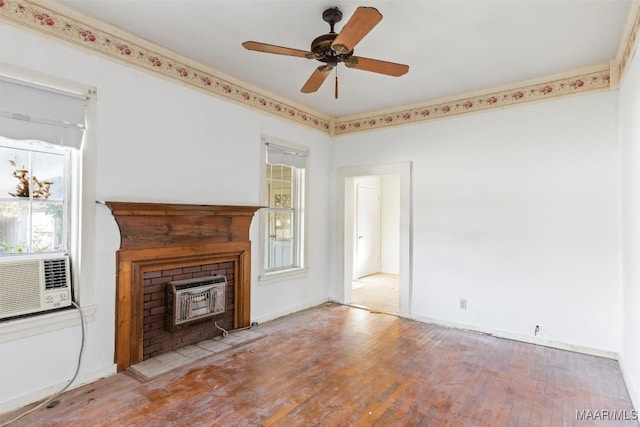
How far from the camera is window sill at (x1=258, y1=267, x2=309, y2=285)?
422 centimetres

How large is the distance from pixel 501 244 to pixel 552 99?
1627 mm

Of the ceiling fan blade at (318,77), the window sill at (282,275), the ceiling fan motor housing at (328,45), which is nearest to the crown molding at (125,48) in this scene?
the ceiling fan blade at (318,77)

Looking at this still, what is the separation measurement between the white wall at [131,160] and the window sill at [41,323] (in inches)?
1.8

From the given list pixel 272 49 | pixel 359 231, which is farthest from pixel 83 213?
pixel 359 231

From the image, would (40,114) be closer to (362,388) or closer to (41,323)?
(41,323)

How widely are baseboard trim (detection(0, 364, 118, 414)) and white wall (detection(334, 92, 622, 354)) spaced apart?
11.2 ft

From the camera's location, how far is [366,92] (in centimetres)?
413

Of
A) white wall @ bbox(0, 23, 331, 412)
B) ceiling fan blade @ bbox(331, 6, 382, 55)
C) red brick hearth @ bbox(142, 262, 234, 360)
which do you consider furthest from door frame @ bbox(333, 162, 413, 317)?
ceiling fan blade @ bbox(331, 6, 382, 55)

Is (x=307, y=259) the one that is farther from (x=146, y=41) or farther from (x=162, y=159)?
(x=146, y=41)

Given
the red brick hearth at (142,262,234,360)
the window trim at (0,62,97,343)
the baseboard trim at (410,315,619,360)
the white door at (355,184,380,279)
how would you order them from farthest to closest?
the white door at (355,184,380,279)
the baseboard trim at (410,315,619,360)
the red brick hearth at (142,262,234,360)
the window trim at (0,62,97,343)

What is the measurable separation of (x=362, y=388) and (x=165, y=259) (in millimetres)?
2075

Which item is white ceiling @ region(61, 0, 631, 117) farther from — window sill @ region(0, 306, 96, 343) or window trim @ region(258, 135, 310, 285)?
window sill @ region(0, 306, 96, 343)

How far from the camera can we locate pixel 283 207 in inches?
186

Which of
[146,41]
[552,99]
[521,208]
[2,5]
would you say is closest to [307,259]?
[521,208]
